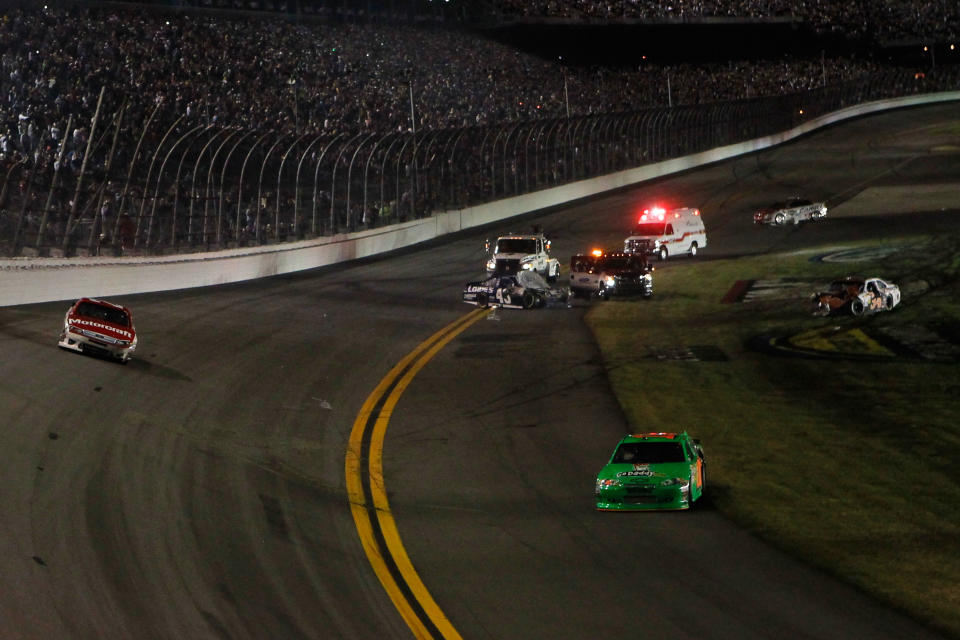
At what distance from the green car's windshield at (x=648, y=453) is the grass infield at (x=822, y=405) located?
0.85 meters

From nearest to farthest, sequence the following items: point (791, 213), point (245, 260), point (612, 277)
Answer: point (612, 277) → point (245, 260) → point (791, 213)

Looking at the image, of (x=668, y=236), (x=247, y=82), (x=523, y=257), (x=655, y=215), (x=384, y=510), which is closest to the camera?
(x=384, y=510)

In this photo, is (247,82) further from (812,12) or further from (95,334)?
(812,12)

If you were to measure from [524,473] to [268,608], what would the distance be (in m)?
6.36

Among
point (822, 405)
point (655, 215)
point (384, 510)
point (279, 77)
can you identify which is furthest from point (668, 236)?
point (384, 510)

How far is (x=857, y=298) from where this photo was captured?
29.5 metres

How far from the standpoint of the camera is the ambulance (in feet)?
143

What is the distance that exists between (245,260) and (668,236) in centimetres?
1478

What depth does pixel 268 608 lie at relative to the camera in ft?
37.1

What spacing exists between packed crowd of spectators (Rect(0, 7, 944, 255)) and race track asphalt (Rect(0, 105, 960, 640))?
23.1 ft

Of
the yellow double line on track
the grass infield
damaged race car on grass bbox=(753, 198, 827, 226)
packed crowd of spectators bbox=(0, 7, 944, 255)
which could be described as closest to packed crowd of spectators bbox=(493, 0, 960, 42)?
packed crowd of spectators bbox=(0, 7, 944, 255)

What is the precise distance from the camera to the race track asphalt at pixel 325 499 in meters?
11.2

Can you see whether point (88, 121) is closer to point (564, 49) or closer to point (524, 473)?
point (524, 473)

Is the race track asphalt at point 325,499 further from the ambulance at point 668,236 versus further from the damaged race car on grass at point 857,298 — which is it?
the ambulance at point 668,236
